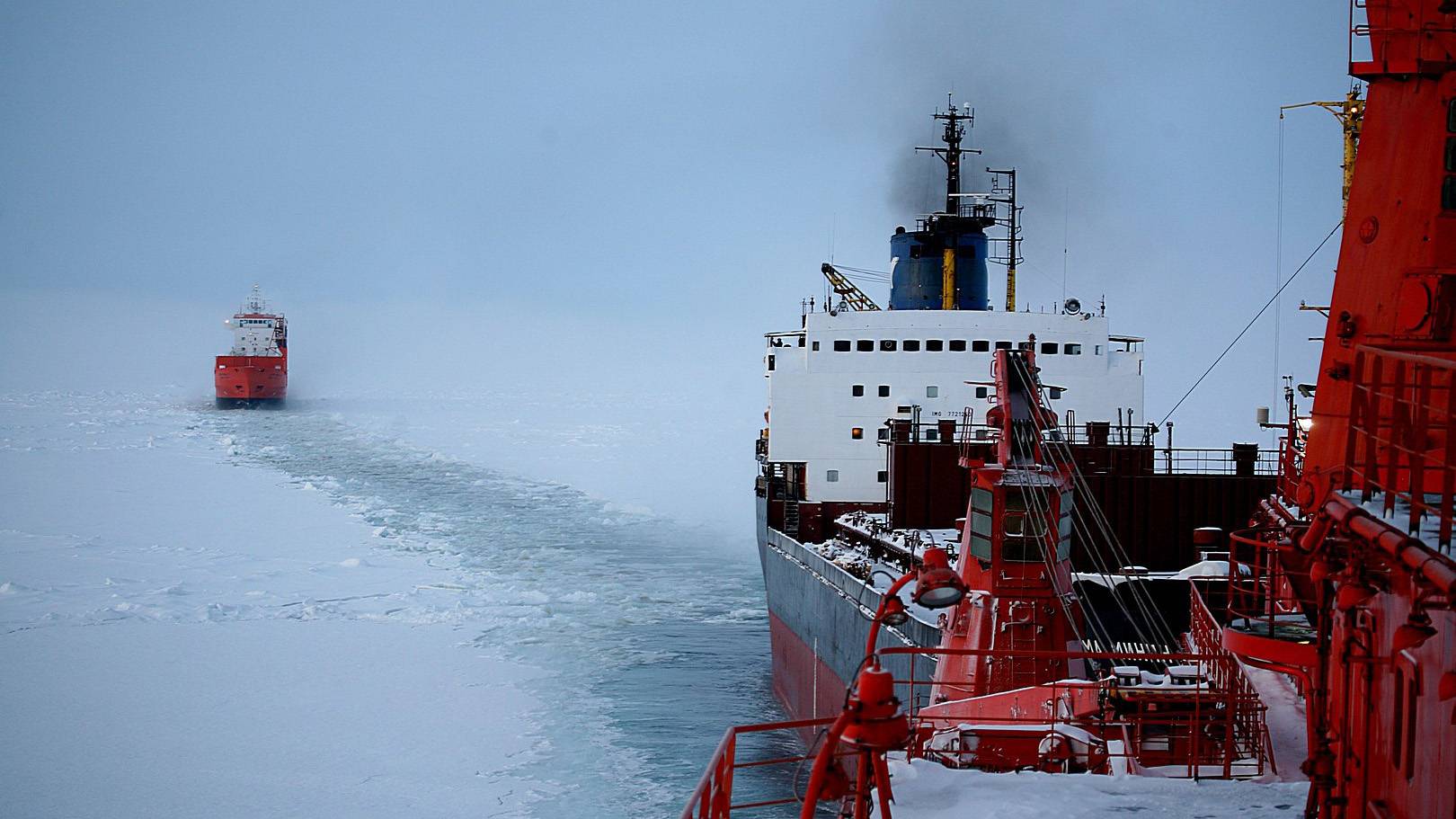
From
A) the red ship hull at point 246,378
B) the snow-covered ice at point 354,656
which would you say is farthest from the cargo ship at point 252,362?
the snow-covered ice at point 354,656

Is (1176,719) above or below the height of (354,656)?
above

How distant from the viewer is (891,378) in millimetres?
23859

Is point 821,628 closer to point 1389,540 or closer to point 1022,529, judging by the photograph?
point 1022,529

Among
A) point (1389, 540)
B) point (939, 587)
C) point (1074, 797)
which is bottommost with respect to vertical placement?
point (1074, 797)

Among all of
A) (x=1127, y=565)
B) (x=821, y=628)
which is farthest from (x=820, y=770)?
(x=1127, y=565)

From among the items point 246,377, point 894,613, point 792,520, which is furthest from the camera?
point 246,377

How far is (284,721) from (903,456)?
10.4 m

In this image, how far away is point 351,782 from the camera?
1437cm

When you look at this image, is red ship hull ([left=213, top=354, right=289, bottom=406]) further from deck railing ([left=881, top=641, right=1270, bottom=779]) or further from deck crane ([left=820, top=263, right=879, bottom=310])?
deck railing ([left=881, top=641, right=1270, bottom=779])

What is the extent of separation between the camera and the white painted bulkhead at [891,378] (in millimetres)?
23688

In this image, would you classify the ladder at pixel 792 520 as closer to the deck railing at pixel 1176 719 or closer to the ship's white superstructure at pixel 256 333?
the deck railing at pixel 1176 719

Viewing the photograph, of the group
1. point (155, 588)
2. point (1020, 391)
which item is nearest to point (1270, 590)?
point (1020, 391)

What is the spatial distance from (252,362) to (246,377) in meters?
1.19

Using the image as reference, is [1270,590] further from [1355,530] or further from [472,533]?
[472,533]
